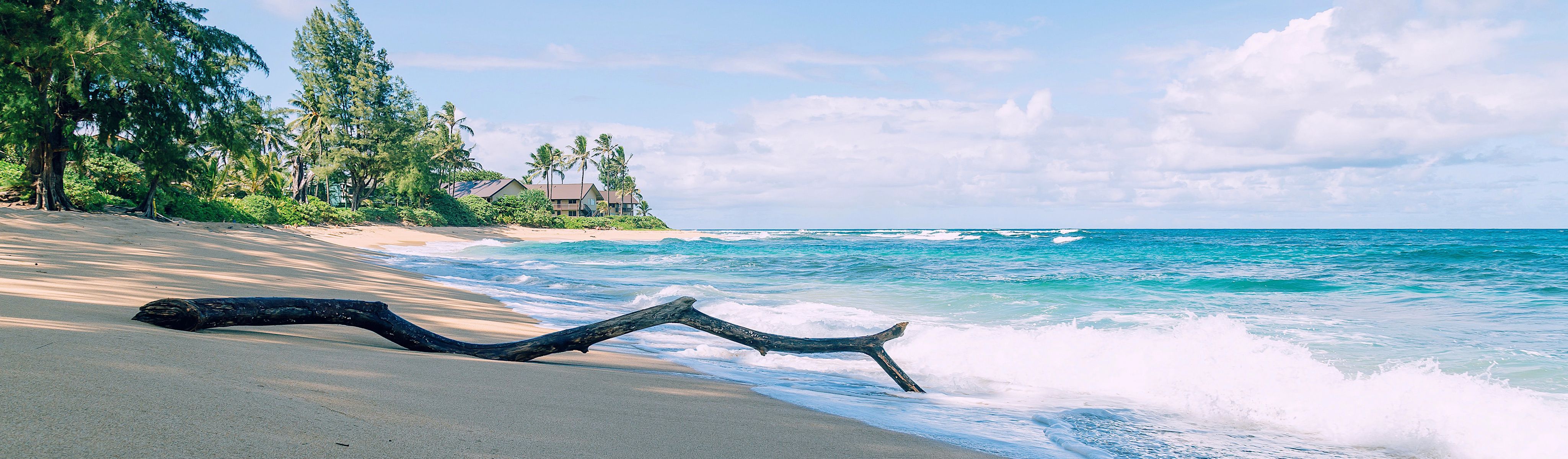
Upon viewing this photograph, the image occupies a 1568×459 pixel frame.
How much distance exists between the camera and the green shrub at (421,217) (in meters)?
42.9

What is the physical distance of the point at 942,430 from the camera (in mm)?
4160

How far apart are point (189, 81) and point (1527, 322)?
27774 mm

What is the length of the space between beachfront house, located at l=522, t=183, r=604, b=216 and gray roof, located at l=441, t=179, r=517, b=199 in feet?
11.3

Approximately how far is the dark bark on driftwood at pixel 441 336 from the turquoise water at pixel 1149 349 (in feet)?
1.18

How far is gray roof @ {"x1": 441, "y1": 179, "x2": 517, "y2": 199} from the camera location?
6775 centimetres

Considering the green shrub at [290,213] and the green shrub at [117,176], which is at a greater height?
the green shrub at [117,176]

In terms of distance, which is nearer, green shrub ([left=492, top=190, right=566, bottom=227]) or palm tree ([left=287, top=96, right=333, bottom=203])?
palm tree ([left=287, top=96, right=333, bottom=203])

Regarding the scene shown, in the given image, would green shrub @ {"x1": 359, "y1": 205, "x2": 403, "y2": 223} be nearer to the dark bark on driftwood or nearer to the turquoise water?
the turquoise water

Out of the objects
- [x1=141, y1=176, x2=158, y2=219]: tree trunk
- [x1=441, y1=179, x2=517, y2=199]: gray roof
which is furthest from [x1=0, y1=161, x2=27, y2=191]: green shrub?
[x1=441, y1=179, x2=517, y2=199]: gray roof

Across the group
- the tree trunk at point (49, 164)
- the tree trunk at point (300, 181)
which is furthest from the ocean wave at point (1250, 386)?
the tree trunk at point (300, 181)

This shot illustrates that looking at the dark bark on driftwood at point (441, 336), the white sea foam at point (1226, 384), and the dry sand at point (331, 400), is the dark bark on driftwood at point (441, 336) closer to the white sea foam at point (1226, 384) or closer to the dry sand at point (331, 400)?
the dry sand at point (331, 400)

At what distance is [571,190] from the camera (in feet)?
255

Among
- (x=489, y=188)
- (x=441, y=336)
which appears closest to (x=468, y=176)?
(x=489, y=188)

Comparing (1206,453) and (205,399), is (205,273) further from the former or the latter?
(1206,453)
